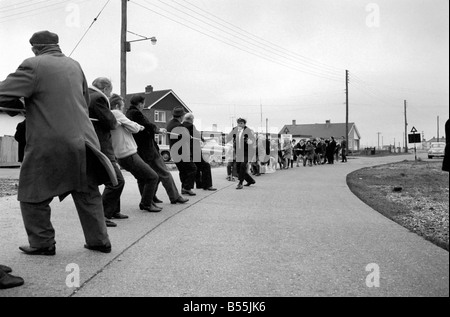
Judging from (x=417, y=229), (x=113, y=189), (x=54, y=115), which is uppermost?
(x=54, y=115)

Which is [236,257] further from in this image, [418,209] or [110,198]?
[418,209]

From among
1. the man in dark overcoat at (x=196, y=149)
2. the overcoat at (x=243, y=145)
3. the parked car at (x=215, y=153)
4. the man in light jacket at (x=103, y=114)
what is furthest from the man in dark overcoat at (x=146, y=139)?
the parked car at (x=215, y=153)

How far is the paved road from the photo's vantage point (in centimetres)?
355

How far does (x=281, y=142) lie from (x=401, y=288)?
23.4 meters

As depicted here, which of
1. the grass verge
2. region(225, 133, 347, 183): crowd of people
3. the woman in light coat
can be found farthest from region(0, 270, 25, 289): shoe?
region(225, 133, 347, 183): crowd of people

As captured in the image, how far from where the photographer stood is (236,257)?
460cm

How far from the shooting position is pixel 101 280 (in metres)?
3.72

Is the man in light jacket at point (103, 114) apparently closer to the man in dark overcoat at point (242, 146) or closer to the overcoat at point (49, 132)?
the overcoat at point (49, 132)

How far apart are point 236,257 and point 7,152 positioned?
24630mm

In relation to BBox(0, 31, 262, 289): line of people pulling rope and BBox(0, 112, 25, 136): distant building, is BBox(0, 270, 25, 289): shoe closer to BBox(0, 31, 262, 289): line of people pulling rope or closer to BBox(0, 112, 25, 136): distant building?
BBox(0, 31, 262, 289): line of people pulling rope

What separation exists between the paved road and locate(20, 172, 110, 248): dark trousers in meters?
0.16

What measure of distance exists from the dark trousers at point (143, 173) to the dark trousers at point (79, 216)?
235cm
